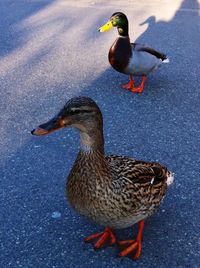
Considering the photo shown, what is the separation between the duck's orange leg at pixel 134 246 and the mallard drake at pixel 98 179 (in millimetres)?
166

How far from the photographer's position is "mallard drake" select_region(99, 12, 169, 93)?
4156 mm

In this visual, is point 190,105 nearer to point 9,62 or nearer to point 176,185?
point 176,185

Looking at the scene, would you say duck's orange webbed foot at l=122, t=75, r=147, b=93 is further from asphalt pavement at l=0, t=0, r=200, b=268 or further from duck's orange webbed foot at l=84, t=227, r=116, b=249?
duck's orange webbed foot at l=84, t=227, r=116, b=249

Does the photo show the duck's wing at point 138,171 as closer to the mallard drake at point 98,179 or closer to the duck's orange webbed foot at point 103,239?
the mallard drake at point 98,179

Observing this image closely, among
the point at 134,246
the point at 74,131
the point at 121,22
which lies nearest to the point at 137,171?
the point at 134,246

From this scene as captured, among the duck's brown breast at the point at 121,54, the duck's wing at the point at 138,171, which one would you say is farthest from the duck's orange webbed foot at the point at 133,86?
the duck's wing at the point at 138,171

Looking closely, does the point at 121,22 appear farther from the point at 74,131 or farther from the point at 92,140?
the point at 92,140

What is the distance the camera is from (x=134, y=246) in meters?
2.40

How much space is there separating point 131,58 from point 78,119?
90.3 inches

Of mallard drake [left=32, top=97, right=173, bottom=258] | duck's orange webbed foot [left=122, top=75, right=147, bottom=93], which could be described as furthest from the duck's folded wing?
duck's orange webbed foot [left=122, top=75, right=147, bottom=93]

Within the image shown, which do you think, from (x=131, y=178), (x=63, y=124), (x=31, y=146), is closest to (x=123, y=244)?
(x=131, y=178)

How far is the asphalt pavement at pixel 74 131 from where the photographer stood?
2465 millimetres

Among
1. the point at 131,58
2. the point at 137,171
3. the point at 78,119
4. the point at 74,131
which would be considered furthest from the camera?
the point at 131,58

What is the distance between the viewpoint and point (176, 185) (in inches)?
115
